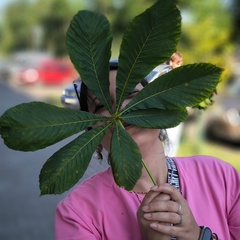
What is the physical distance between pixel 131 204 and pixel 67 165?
0.41m

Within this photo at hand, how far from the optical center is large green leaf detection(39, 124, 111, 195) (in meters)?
1.41

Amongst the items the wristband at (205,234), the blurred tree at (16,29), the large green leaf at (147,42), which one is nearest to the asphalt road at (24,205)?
the wristband at (205,234)

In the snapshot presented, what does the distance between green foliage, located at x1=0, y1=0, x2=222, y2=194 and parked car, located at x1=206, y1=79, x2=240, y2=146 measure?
29.2 feet

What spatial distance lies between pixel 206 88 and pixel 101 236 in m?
0.60

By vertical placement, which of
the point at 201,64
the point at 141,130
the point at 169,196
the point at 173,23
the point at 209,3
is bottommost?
the point at 169,196

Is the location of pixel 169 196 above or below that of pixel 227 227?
above

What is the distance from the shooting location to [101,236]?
67.2 inches

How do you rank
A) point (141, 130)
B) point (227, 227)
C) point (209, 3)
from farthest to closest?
point (209, 3), point (227, 227), point (141, 130)

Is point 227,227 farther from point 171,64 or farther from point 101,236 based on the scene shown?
point 171,64

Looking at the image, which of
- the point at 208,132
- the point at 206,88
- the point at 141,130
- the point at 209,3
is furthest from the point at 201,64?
the point at 209,3

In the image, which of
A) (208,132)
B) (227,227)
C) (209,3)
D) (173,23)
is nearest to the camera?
(173,23)

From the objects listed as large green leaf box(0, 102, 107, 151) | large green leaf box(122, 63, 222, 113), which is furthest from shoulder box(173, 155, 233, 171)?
large green leaf box(0, 102, 107, 151)

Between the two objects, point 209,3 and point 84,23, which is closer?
point 84,23

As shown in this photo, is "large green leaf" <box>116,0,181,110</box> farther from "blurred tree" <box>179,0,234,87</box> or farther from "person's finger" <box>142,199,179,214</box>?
"blurred tree" <box>179,0,234,87</box>
